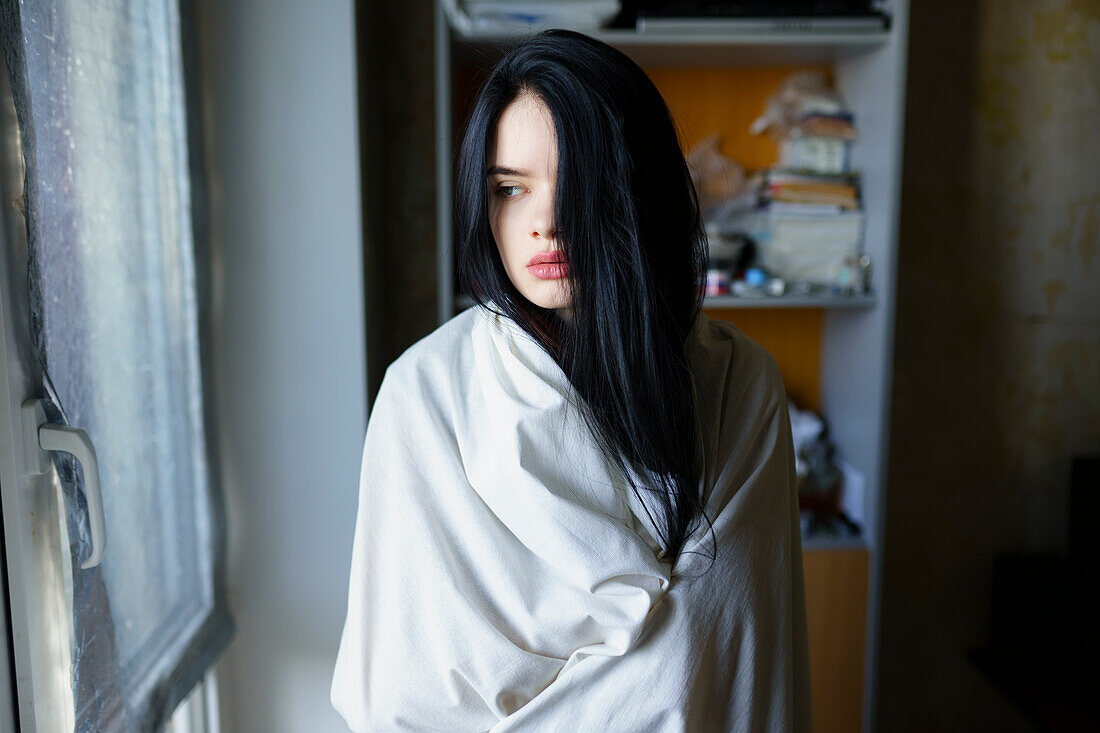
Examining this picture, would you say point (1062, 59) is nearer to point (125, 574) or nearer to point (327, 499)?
point (327, 499)

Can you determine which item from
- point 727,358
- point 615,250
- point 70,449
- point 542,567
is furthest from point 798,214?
point 70,449

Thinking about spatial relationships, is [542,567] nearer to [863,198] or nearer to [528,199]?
[528,199]

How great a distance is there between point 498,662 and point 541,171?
1.69ft

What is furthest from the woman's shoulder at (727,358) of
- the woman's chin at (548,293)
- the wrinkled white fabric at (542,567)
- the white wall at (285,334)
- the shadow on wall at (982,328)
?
the shadow on wall at (982,328)

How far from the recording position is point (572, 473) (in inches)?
33.7

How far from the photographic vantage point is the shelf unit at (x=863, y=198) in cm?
156

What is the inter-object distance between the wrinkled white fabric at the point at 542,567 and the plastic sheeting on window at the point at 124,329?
14.5 inches

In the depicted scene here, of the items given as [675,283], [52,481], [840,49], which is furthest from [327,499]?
[840,49]

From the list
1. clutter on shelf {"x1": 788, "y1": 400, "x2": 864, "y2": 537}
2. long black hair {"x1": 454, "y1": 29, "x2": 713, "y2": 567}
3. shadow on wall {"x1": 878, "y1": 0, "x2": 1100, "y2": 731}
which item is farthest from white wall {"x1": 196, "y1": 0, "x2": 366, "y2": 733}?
shadow on wall {"x1": 878, "y1": 0, "x2": 1100, "y2": 731}

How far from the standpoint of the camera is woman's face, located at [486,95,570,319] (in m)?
0.80

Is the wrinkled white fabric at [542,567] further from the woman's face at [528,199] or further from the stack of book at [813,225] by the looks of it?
the stack of book at [813,225]

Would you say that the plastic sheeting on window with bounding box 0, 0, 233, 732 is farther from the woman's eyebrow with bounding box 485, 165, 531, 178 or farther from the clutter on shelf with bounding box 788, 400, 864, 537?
the clutter on shelf with bounding box 788, 400, 864, 537

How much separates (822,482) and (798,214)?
Result: 0.60 meters

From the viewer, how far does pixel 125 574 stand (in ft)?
3.70
